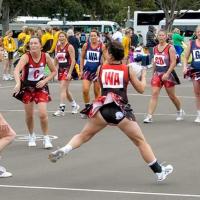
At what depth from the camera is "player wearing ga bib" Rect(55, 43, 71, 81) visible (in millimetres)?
15352

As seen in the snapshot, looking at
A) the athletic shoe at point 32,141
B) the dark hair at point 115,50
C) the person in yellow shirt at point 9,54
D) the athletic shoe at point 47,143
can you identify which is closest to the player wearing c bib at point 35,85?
the athletic shoe at point 47,143

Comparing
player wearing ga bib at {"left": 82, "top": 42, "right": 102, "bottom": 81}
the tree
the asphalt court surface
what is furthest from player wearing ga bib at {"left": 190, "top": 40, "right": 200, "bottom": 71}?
the tree

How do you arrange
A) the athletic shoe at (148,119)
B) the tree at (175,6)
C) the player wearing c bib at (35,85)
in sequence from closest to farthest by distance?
the player wearing c bib at (35,85)
the athletic shoe at (148,119)
the tree at (175,6)

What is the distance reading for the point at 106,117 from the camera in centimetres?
841

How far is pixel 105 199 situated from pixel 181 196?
86 cm

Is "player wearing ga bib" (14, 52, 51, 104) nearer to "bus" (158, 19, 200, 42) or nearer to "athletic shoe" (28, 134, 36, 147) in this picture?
"athletic shoe" (28, 134, 36, 147)

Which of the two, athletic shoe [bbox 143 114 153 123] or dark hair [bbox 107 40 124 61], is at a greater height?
dark hair [bbox 107 40 124 61]

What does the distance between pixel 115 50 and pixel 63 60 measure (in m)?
7.14

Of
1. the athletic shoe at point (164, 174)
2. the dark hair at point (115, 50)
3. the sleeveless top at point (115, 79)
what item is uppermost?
the dark hair at point (115, 50)

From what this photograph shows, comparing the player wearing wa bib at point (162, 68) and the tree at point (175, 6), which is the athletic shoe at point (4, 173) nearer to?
the player wearing wa bib at point (162, 68)

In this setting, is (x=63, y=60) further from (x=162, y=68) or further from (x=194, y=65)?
(x=194, y=65)

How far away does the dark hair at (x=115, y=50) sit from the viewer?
328 inches

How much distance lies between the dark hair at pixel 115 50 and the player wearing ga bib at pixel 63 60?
698cm

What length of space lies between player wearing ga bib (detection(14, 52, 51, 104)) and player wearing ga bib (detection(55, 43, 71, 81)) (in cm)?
433
